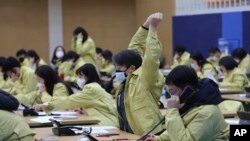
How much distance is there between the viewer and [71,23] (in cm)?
1830

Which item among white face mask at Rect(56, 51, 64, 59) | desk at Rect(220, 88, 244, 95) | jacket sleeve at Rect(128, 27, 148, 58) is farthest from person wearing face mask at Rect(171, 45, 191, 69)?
jacket sleeve at Rect(128, 27, 148, 58)

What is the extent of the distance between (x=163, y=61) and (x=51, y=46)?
3.75 meters

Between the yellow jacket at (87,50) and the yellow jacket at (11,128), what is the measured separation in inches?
370

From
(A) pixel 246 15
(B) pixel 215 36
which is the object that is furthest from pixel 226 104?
(B) pixel 215 36

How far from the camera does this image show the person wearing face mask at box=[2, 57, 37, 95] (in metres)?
8.65

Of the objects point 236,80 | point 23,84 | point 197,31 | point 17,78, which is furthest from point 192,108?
point 197,31

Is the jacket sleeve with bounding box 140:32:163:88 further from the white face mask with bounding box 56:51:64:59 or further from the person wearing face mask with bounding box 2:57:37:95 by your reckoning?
the white face mask with bounding box 56:51:64:59

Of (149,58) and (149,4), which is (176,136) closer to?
(149,58)

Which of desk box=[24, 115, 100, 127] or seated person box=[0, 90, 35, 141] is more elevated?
seated person box=[0, 90, 35, 141]

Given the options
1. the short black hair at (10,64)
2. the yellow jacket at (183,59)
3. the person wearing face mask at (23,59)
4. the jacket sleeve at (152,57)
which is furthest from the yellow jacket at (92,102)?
the yellow jacket at (183,59)

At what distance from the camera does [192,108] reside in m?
4.00

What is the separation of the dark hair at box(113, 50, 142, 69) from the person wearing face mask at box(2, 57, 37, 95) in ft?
12.3

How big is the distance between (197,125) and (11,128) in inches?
50.9

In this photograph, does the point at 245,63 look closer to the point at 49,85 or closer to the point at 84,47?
the point at 84,47
